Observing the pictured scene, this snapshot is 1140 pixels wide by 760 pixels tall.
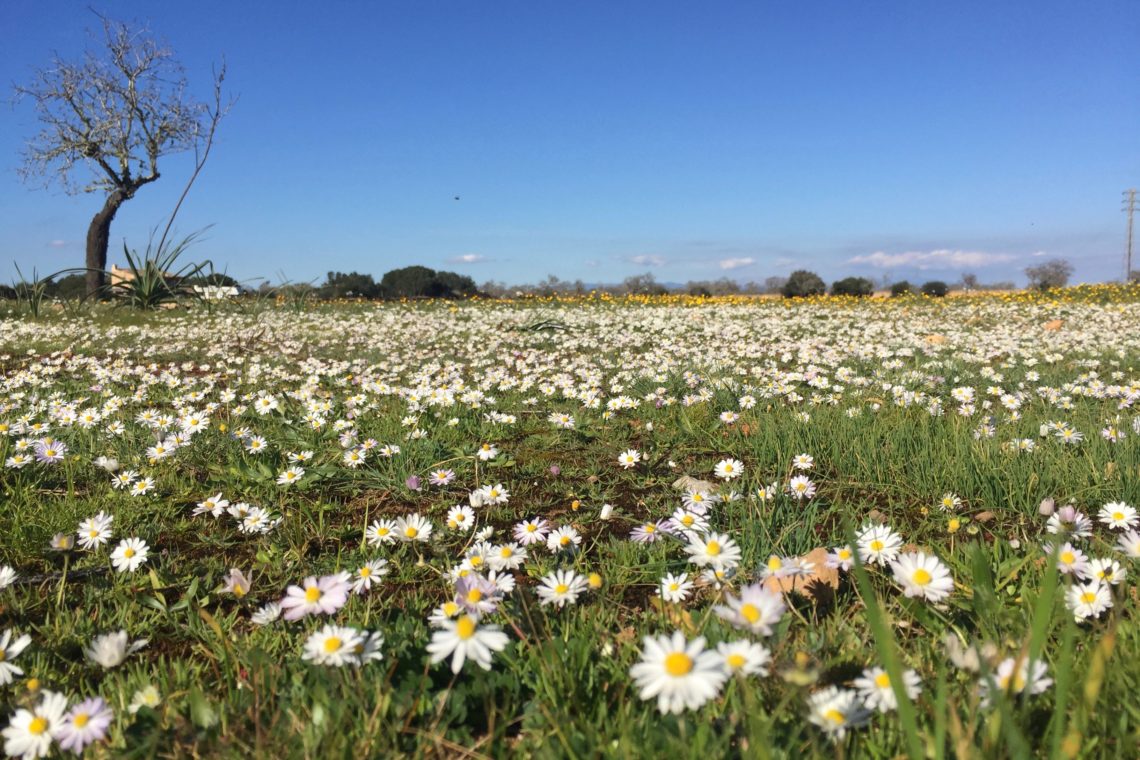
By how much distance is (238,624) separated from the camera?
2150mm

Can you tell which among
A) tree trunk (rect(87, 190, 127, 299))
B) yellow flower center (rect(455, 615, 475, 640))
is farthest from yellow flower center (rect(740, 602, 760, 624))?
tree trunk (rect(87, 190, 127, 299))

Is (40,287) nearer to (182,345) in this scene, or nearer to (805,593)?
(182,345)

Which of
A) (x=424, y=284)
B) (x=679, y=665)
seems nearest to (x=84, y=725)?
(x=679, y=665)

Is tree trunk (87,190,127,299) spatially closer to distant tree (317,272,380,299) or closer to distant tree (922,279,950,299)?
distant tree (317,272,380,299)

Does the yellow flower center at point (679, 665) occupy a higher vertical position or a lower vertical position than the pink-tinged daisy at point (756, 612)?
lower

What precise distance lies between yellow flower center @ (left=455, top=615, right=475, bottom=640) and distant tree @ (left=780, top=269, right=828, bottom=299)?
108 ft

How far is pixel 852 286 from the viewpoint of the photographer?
1244 inches

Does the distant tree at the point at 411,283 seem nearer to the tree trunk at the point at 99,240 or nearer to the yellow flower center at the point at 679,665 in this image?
the tree trunk at the point at 99,240

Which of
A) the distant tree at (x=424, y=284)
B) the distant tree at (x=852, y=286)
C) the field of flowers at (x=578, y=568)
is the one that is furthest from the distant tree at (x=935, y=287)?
the field of flowers at (x=578, y=568)

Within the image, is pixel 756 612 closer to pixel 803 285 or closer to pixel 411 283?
pixel 411 283

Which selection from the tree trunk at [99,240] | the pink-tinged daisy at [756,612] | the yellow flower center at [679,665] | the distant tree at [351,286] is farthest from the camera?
the distant tree at [351,286]

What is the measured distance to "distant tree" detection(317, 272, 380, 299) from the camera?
28734 mm

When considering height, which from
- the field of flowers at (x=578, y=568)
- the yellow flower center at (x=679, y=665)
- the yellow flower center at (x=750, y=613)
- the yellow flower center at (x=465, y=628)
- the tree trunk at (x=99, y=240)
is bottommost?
the field of flowers at (x=578, y=568)

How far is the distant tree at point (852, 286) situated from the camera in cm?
3147
